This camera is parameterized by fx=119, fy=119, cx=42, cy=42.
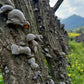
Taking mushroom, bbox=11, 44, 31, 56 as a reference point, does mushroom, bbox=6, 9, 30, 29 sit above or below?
above

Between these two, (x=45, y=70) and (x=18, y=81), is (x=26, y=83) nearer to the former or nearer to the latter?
(x=18, y=81)

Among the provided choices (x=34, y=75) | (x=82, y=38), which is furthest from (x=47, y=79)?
(x=82, y=38)

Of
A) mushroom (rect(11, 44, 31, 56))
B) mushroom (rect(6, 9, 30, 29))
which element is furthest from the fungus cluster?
mushroom (rect(11, 44, 31, 56))

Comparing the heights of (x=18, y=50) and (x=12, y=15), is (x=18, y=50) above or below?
below

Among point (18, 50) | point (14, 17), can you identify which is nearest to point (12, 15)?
point (14, 17)

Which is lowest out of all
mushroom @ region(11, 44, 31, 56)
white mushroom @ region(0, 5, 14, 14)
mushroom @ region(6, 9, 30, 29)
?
mushroom @ region(11, 44, 31, 56)

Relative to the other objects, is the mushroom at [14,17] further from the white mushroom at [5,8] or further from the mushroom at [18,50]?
the mushroom at [18,50]

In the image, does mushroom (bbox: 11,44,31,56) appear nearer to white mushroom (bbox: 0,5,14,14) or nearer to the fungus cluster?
the fungus cluster

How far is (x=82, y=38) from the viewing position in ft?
88.7

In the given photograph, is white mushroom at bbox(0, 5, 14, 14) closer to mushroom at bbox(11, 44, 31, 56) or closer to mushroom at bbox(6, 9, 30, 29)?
mushroom at bbox(6, 9, 30, 29)

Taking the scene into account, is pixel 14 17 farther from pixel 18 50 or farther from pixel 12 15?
pixel 18 50

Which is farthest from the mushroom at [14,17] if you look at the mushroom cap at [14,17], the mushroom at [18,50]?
the mushroom at [18,50]

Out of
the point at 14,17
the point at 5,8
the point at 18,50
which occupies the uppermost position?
the point at 5,8

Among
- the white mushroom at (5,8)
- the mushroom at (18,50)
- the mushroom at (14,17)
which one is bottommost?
the mushroom at (18,50)
